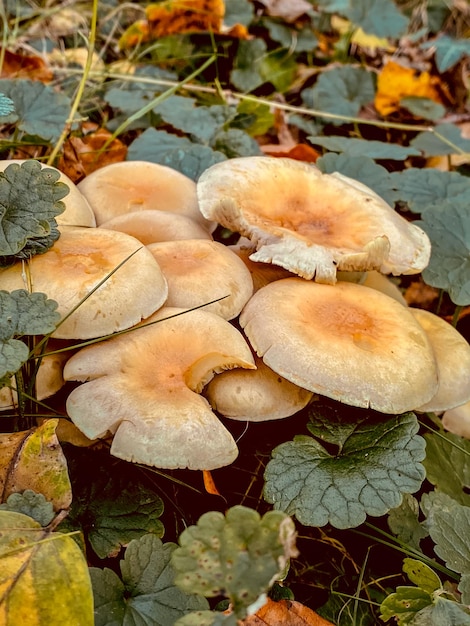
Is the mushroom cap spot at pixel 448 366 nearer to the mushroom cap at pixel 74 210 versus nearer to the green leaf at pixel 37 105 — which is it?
the mushroom cap at pixel 74 210

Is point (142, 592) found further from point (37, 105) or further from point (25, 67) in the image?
point (25, 67)

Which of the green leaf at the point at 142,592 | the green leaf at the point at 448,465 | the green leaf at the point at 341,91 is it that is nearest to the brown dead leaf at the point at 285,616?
the green leaf at the point at 142,592

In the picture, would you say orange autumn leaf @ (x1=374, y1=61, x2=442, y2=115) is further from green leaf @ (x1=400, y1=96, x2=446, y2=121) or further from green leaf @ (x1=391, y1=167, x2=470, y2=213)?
green leaf @ (x1=391, y1=167, x2=470, y2=213)

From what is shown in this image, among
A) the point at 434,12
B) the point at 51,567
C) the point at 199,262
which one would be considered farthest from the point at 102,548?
the point at 434,12

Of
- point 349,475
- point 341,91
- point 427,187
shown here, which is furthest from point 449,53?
point 349,475

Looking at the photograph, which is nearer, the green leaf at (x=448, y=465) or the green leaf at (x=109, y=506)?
the green leaf at (x=109, y=506)

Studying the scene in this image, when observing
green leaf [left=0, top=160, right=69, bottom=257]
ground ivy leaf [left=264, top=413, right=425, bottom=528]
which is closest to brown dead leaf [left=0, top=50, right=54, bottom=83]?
green leaf [left=0, top=160, right=69, bottom=257]

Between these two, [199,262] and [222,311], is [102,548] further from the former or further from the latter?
[199,262]
